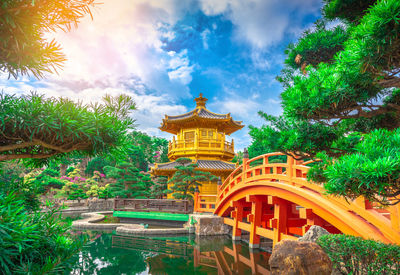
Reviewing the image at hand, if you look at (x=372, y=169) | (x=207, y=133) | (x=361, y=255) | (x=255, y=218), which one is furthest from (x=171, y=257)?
(x=207, y=133)

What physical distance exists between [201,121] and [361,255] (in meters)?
14.2

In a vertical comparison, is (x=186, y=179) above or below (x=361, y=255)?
above

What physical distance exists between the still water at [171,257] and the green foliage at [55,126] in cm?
409

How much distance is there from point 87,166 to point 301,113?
32075 mm

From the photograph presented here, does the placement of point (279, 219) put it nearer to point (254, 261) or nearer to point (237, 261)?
point (254, 261)

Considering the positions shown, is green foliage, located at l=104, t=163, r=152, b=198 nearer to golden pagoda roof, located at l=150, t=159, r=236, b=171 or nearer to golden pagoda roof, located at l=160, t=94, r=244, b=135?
golden pagoda roof, located at l=150, t=159, r=236, b=171

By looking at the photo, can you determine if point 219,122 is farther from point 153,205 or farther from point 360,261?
point 360,261

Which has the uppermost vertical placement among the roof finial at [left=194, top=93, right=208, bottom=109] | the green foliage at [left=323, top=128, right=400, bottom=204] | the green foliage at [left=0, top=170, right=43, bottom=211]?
the roof finial at [left=194, top=93, right=208, bottom=109]

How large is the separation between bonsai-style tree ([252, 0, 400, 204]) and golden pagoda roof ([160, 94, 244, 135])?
38.1 feet

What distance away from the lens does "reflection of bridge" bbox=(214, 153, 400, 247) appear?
12.9 feet

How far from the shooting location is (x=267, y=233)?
7.53 meters

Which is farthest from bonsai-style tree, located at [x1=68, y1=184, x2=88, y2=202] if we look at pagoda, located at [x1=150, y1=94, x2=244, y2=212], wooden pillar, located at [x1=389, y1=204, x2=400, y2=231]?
wooden pillar, located at [x1=389, y1=204, x2=400, y2=231]

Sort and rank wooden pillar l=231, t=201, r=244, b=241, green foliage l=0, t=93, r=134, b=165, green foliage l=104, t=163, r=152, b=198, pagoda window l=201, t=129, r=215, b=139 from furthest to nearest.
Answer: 1. pagoda window l=201, t=129, r=215, b=139
2. green foliage l=104, t=163, r=152, b=198
3. wooden pillar l=231, t=201, r=244, b=241
4. green foliage l=0, t=93, r=134, b=165

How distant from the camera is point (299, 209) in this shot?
568cm
